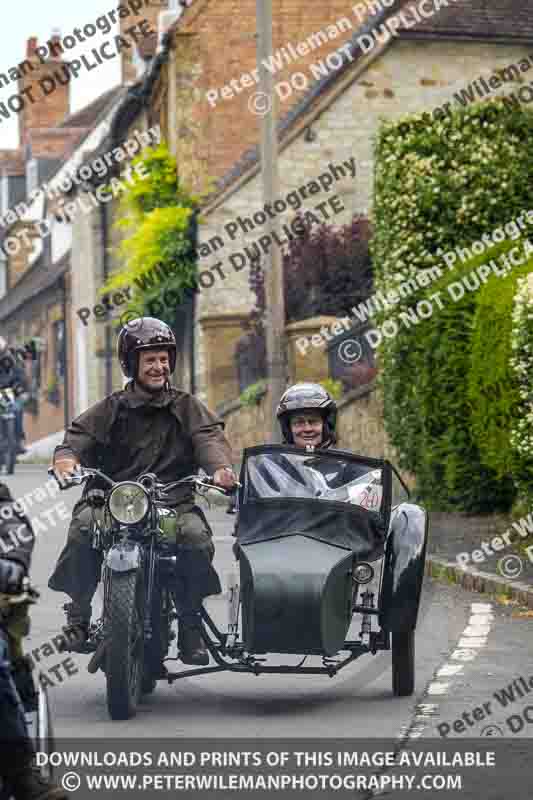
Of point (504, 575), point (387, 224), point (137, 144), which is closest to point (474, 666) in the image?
point (504, 575)

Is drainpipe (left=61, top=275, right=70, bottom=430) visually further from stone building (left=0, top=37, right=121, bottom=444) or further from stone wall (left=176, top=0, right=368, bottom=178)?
stone wall (left=176, top=0, right=368, bottom=178)

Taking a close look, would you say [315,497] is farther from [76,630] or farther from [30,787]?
[30,787]

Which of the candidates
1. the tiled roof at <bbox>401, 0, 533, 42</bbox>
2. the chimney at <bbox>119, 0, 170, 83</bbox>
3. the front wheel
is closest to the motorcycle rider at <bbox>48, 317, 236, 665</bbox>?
the front wheel

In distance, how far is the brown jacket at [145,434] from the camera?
8188 mm

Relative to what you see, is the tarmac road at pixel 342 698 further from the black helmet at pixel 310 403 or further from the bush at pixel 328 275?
the bush at pixel 328 275

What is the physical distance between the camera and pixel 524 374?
14.1 metres

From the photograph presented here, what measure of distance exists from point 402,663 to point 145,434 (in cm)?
163

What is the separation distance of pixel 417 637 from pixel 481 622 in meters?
0.87

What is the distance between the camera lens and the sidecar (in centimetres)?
766

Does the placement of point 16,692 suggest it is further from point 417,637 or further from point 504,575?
point 504,575

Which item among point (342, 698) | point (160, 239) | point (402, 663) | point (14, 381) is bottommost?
point (342, 698)

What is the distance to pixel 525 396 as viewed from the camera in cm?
1408

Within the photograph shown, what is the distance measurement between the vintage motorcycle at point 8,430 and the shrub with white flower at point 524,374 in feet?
52.1

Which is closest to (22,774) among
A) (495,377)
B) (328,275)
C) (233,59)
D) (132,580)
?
(132,580)
